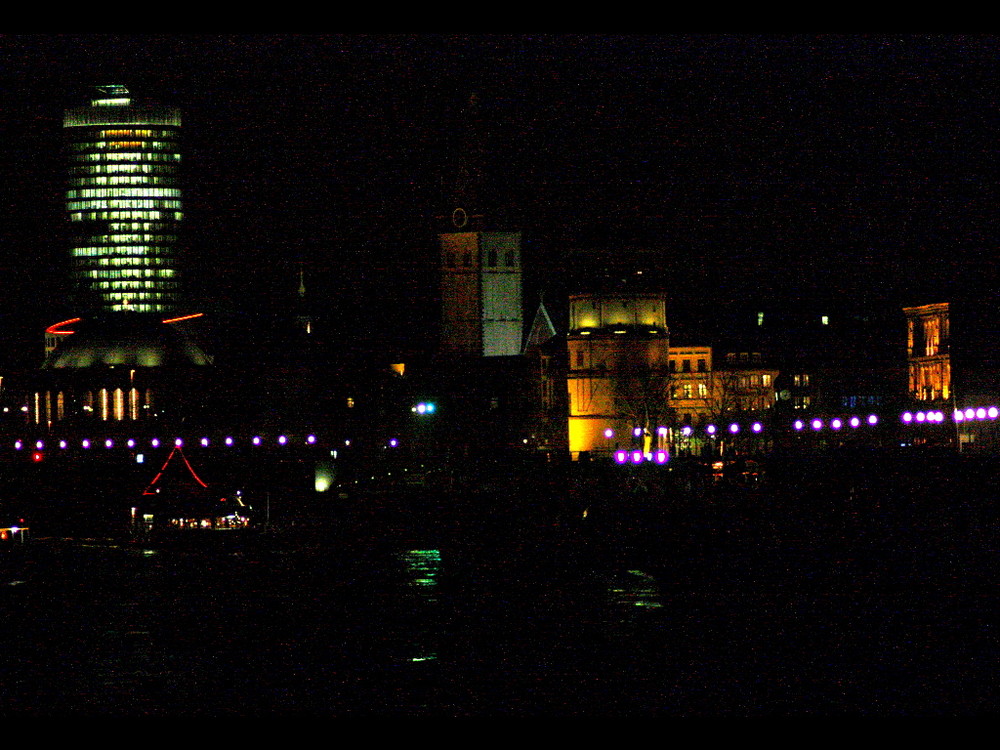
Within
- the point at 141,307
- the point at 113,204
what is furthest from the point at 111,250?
the point at 141,307

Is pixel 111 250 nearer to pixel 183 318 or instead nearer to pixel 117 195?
pixel 117 195

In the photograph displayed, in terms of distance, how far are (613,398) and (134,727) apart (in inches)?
3486

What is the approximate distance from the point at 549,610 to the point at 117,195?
16862 cm

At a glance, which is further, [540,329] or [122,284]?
[122,284]

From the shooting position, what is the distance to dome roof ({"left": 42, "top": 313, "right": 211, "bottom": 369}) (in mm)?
158750

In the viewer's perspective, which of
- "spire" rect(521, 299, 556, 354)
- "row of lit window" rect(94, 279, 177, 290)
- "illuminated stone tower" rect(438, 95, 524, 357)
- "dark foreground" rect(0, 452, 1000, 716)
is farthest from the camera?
"row of lit window" rect(94, 279, 177, 290)

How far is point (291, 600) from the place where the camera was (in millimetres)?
41000

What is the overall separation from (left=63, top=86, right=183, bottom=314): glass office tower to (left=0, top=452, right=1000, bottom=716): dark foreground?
137 meters

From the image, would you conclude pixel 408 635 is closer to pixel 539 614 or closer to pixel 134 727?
pixel 539 614

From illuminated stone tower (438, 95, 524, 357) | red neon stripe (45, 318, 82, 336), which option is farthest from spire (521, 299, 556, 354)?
red neon stripe (45, 318, 82, 336)

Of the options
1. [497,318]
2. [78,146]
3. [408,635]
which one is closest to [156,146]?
[78,146]

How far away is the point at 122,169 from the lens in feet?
648

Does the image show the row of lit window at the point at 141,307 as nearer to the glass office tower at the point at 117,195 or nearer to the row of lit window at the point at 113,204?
Result: the glass office tower at the point at 117,195

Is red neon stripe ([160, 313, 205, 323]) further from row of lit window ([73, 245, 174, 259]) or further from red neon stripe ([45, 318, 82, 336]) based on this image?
row of lit window ([73, 245, 174, 259])
